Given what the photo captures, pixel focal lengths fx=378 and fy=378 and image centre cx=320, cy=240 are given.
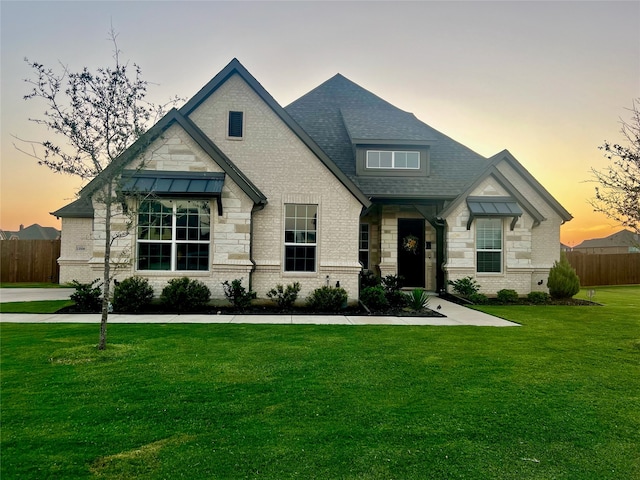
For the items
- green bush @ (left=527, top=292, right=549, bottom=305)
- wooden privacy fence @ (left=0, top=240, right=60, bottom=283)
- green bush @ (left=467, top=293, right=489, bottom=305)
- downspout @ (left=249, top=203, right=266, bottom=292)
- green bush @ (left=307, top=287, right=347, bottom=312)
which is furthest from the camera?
wooden privacy fence @ (left=0, top=240, right=60, bottom=283)

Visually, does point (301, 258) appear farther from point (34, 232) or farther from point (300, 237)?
point (34, 232)

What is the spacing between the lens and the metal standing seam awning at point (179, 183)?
11.2 metres

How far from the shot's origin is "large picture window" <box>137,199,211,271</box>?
11.8 metres

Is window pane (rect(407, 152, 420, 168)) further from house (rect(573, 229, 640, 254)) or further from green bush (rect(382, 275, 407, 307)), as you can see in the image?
house (rect(573, 229, 640, 254))

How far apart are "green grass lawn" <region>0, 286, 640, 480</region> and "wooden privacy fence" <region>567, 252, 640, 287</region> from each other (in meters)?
17.7

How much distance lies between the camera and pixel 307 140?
41.6 feet

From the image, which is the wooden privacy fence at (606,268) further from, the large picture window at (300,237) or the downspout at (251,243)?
the downspout at (251,243)

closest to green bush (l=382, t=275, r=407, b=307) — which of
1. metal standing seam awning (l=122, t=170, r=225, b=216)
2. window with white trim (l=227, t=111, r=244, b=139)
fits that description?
metal standing seam awning (l=122, t=170, r=225, b=216)

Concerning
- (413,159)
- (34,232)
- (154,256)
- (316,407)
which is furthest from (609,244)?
(34,232)

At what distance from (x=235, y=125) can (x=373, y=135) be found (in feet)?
21.2

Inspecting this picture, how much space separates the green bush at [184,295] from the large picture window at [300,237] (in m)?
2.89

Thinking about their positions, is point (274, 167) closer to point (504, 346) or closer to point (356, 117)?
point (356, 117)

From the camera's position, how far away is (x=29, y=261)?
2039 cm

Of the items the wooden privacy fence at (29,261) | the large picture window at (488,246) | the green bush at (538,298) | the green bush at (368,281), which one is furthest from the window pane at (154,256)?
the green bush at (538,298)
